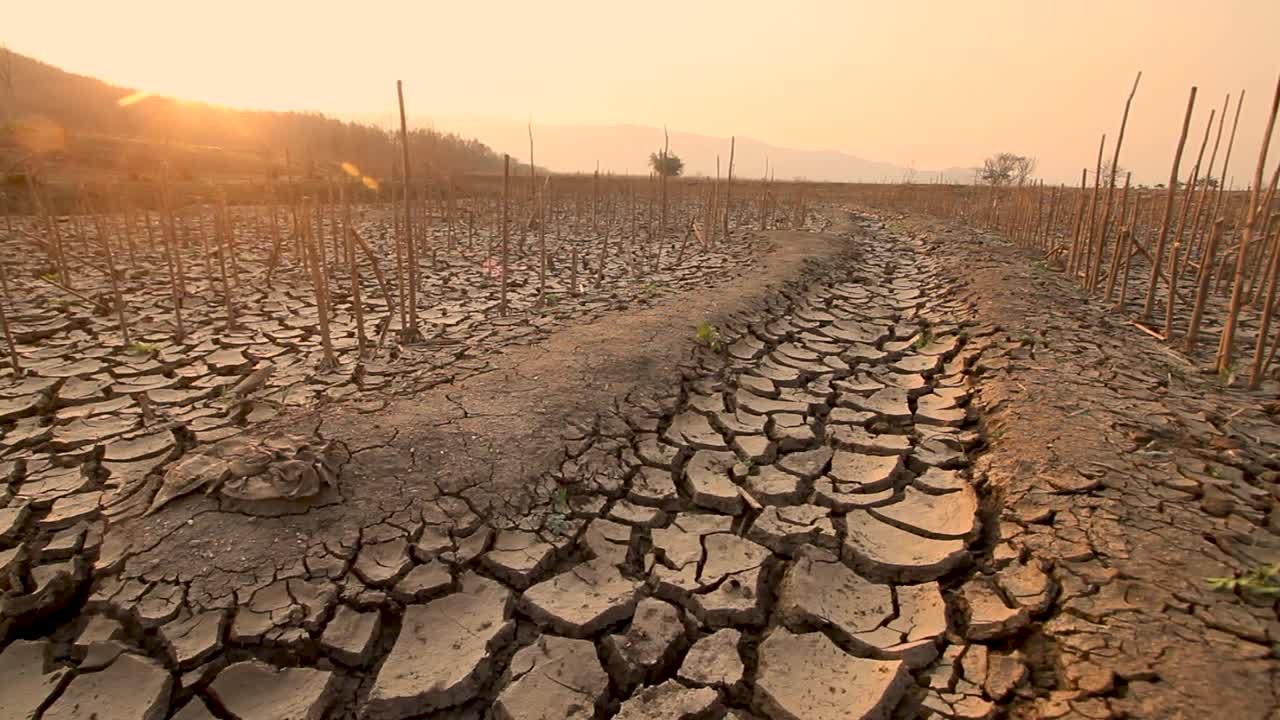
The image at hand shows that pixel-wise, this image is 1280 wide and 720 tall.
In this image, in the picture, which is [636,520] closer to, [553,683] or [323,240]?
[553,683]

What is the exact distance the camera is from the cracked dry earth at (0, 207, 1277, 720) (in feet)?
5.19

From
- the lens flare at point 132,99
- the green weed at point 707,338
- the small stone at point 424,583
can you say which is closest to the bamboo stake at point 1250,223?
the green weed at point 707,338

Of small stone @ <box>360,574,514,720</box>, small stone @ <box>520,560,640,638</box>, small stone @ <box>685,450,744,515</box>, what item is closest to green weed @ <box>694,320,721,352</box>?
small stone @ <box>685,450,744,515</box>

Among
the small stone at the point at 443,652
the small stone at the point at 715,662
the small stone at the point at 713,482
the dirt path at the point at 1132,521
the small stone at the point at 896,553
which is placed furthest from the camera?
the small stone at the point at 713,482

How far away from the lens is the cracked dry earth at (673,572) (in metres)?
1.58

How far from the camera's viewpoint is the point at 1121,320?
4.65m

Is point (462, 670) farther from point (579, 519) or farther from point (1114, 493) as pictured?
point (1114, 493)

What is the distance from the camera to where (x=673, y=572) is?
6.78ft

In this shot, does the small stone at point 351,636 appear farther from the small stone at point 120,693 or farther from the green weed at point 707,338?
the green weed at point 707,338

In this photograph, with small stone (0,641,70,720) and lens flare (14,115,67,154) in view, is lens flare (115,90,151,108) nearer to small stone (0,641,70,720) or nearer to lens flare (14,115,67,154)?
lens flare (14,115,67,154)

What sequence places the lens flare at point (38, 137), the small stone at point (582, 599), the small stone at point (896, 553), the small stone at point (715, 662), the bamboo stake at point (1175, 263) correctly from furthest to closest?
the lens flare at point (38, 137), the bamboo stake at point (1175, 263), the small stone at point (896, 553), the small stone at point (582, 599), the small stone at point (715, 662)

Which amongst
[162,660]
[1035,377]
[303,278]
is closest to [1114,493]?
[1035,377]

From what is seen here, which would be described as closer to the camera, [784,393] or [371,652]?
[371,652]

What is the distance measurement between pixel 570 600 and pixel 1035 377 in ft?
9.69
